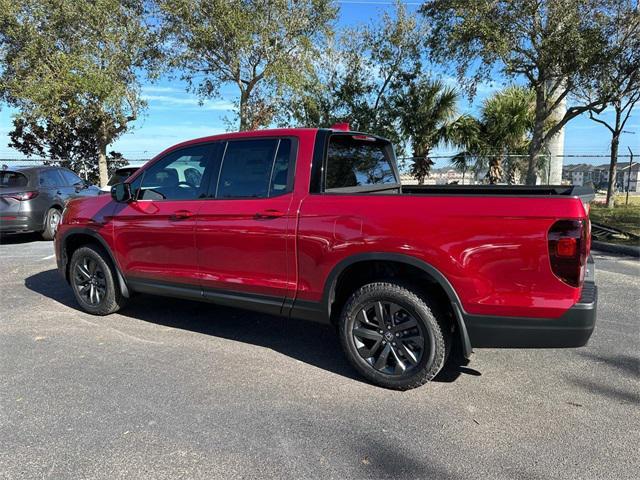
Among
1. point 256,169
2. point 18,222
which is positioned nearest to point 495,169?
point 18,222

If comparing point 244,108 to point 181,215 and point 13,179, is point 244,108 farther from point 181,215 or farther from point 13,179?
point 181,215

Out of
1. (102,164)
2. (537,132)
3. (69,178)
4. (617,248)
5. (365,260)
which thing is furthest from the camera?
(102,164)

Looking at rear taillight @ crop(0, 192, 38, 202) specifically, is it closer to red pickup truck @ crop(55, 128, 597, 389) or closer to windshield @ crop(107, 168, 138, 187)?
windshield @ crop(107, 168, 138, 187)

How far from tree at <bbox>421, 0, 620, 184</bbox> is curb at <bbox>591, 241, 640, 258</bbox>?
151 inches

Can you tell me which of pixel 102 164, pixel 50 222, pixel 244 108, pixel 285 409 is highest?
pixel 244 108

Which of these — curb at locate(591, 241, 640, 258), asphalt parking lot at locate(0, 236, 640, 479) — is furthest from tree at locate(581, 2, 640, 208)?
asphalt parking lot at locate(0, 236, 640, 479)

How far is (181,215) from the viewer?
14.4 ft

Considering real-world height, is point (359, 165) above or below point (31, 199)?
above

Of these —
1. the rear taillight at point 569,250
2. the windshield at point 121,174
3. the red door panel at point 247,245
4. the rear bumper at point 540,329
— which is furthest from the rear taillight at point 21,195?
the rear taillight at point 569,250

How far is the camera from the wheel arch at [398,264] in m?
3.24

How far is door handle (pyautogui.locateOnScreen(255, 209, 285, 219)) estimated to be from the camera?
3.81m

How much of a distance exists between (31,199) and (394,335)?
29.5ft

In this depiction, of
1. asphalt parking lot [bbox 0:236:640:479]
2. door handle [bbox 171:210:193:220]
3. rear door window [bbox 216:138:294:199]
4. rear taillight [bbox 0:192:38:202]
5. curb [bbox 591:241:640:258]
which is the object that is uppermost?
rear door window [bbox 216:138:294:199]

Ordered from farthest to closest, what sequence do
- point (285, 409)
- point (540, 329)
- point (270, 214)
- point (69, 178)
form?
point (69, 178) < point (270, 214) < point (285, 409) < point (540, 329)
